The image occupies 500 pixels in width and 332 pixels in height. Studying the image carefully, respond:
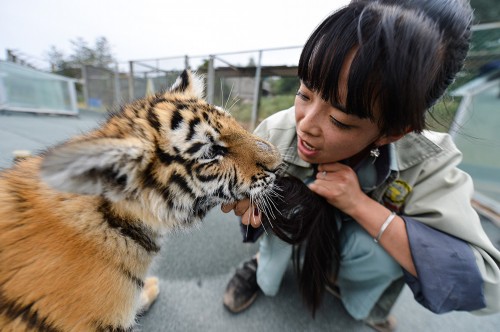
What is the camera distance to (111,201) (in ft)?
2.36

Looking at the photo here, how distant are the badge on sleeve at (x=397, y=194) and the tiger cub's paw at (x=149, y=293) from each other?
136 cm

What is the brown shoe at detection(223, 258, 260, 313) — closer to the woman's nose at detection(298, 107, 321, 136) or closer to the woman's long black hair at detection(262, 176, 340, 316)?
the woman's long black hair at detection(262, 176, 340, 316)

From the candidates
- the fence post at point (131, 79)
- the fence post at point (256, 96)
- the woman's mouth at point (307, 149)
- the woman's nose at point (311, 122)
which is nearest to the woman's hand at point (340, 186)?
the woman's mouth at point (307, 149)

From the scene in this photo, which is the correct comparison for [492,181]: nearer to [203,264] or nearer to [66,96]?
[203,264]

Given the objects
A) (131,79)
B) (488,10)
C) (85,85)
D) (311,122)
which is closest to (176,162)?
(311,122)

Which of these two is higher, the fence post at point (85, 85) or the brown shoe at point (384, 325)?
the fence post at point (85, 85)

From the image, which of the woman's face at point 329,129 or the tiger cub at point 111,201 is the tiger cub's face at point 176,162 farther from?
the woman's face at point 329,129

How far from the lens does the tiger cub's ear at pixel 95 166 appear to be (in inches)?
18.7

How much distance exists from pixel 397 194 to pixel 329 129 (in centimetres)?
61

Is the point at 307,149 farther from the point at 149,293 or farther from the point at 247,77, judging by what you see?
the point at 247,77

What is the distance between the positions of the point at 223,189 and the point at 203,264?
3.07 ft

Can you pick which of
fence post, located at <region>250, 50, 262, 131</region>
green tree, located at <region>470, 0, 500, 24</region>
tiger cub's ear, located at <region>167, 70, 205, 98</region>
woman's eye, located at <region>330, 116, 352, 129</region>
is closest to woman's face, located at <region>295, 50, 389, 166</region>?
woman's eye, located at <region>330, 116, 352, 129</region>

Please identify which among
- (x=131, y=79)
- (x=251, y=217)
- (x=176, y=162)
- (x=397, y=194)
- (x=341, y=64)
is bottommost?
(x=251, y=217)

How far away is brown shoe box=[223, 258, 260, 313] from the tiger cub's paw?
0.39 metres
